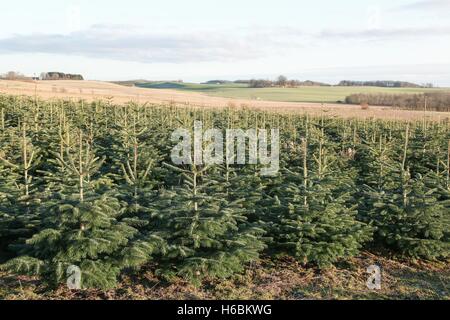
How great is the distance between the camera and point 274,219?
8547mm

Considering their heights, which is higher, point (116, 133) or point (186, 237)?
point (116, 133)

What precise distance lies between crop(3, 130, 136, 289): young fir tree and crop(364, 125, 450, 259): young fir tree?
4933 mm

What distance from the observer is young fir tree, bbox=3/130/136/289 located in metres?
6.48

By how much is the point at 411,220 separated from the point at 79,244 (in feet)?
20.2

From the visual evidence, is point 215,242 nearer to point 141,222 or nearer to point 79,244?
point 141,222

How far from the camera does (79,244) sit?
6488 millimetres

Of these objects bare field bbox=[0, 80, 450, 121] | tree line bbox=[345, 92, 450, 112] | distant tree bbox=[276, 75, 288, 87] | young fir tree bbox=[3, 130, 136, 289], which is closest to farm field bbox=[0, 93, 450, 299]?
young fir tree bbox=[3, 130, 136, 289]

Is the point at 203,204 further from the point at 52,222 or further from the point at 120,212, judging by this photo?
the point at 52,222

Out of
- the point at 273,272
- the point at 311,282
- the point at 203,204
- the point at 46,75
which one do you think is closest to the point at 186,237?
the point at 203,204

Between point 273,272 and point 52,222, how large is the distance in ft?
12.6

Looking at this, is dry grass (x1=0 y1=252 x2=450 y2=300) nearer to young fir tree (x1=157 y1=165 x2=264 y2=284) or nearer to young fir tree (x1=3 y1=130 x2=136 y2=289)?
young fir tree (x1=157 y1=165 x2=264 y2=284)

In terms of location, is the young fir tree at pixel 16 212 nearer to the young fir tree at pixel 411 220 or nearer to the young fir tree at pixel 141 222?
the young fir tree at pixel 141 222

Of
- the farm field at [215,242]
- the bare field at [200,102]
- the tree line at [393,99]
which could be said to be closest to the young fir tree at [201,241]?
the farm field at [215,242]

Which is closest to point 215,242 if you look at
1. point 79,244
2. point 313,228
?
point 313,228
